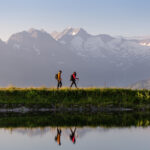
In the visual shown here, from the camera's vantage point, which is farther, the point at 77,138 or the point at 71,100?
the point at 71,100

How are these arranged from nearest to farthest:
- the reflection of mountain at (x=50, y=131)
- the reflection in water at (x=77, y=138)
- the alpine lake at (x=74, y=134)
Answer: the reflection in water at (x=77, y=138) < the alpine lake at (x=74, y=134) < the reflection of mountain at (x=50, y=131)

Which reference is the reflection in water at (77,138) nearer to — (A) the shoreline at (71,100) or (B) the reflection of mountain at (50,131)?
(B) the reflection of mountain at (50,131)

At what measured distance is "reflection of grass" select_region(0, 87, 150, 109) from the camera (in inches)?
2013

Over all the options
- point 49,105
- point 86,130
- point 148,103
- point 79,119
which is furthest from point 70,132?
point 148,103

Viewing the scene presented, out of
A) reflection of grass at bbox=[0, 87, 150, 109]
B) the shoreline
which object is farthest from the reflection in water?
reflection of grass at bbox=[0, 87, 150, 109]

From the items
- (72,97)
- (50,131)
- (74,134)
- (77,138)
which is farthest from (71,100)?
(77,138)

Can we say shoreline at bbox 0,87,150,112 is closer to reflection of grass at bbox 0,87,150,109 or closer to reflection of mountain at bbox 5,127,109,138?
reflection of grass at bbox 0,87,150,109

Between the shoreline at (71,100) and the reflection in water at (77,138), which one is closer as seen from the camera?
the reflection in water at (77,138)

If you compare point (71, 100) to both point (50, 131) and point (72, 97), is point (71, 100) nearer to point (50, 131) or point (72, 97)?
point (72, 97)

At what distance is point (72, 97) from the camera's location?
53188mm

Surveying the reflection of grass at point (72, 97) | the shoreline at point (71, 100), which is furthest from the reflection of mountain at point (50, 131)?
the reflection of grass at point (72, 97)

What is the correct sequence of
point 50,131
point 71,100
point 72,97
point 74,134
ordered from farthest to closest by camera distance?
point 72,97 < point 71,100 < point 50,131 < point 74,134

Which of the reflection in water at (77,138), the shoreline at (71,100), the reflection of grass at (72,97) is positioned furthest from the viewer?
the reflection of grass at (72,97)

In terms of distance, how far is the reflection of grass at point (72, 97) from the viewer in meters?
51.1
